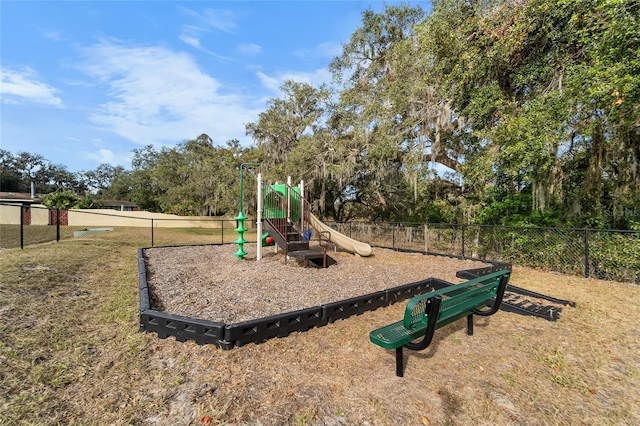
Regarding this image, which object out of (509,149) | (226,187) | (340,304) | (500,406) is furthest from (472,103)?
(226,187)

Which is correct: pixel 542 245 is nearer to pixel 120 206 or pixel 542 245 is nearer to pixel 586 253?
pixel 586 253

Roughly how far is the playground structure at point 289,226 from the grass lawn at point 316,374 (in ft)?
11.0

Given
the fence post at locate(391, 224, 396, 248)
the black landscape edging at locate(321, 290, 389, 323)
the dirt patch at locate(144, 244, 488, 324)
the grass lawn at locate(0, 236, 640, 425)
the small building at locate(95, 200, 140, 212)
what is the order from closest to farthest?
the grass lawn at locate(0, 236, 640, 425), the black landscape edging at locate(321, 290, 389, 323), the dirt patch at locate(144, 244, 488, 324), the fence post at locate(391, 224, 396, 248), the small building at locate(95, 200, 140, 212)

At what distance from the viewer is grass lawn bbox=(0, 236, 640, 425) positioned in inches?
73.9

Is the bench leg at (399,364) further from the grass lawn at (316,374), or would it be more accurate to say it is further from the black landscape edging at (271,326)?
the black landscape edging at (271,326)

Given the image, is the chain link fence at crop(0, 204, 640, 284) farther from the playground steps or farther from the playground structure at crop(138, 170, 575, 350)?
the playground steps

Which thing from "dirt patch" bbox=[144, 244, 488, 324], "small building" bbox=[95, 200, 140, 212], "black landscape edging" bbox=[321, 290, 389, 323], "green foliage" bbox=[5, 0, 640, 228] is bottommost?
"dirt patch" bbox=[144, 244, 488, 324]

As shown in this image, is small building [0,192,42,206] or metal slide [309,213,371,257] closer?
metal slide [309,213,371,257]

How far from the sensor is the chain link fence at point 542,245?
19.4ft

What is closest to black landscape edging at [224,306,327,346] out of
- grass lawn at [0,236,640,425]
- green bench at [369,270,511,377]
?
grass lawn at [0,236,640,425]

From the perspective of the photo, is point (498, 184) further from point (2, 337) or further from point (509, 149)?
point (2, 337)

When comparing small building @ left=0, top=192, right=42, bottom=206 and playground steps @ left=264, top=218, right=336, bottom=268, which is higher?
small building @ left=0, top=192, right=42, bottom=206

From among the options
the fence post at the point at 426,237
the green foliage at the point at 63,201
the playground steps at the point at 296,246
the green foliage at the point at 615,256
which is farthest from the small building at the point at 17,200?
the green foliage at the point at 615,256

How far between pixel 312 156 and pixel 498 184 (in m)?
7.73
